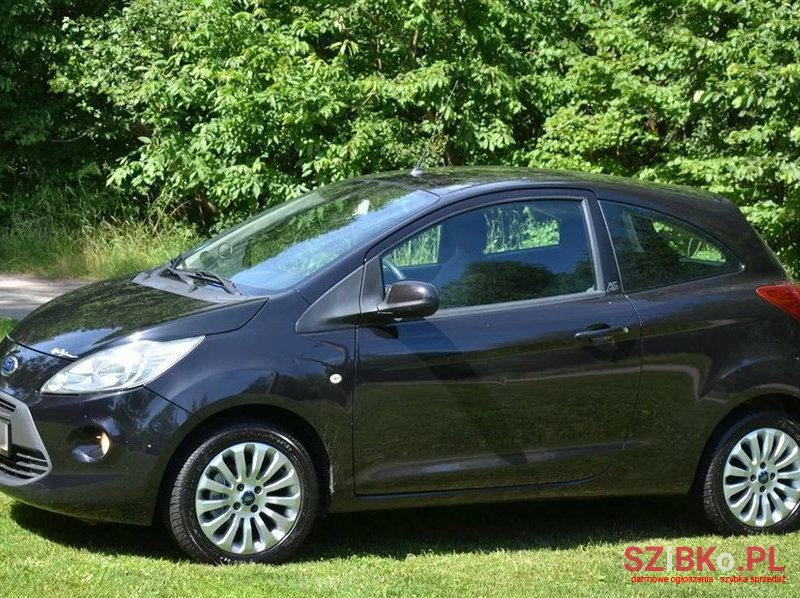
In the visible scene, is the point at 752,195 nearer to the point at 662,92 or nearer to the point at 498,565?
the point at 662,92

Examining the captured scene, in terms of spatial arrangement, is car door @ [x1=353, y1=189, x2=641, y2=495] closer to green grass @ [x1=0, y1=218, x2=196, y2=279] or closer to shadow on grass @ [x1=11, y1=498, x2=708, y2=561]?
shadow on grass @ [x1=11, y1=498, x2=708, y2=561]

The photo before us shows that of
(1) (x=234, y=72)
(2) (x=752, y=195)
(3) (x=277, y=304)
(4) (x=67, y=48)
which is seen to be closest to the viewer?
(3) (x=277, y=304)

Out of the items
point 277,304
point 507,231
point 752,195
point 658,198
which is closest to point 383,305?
point 277,304

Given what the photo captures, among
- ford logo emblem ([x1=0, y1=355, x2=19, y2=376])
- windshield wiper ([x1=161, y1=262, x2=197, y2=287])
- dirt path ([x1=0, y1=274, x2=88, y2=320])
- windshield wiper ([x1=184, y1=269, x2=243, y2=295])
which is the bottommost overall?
dirt path ([x1=0, y1=274, x2=88, y2=320])

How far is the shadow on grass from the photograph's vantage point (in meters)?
5.52

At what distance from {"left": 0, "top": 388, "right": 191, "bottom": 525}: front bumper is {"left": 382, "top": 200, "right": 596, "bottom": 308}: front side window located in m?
1.16

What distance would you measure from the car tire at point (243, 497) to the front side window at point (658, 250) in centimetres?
174

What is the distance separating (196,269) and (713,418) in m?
2.49

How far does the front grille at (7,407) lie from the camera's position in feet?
17.1

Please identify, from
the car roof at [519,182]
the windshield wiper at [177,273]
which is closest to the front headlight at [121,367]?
the windshield wiper at [177,273]

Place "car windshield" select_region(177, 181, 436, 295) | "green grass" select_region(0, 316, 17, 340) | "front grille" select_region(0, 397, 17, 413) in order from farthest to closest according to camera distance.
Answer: "green grass" select_region(0, 316, 17, 340) < "car windshield" select_region(177, 181, 436, 295) < "front grille" select_region(0, 397, 17, 413)

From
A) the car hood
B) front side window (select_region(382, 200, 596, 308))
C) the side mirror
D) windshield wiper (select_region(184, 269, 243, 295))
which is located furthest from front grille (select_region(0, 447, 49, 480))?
front side window (select_region(382, 200, 596, 308))

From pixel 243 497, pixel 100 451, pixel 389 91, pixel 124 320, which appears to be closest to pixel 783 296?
pixel 243 497

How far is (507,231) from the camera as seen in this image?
230 inches
